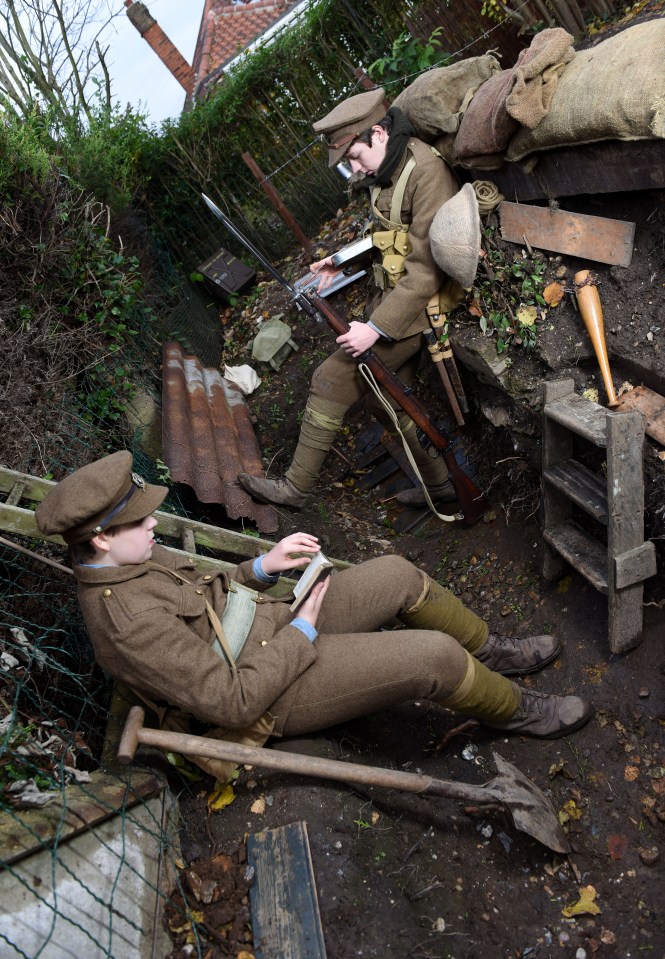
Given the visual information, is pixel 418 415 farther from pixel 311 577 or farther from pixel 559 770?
pixel 559 770

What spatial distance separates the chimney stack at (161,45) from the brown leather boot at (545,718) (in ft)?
71.2

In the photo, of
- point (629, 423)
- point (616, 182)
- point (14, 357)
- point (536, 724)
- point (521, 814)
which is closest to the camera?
point (521, 814)

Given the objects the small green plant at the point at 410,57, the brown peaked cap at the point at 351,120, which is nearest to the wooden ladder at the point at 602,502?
the brown peaked cap at the point at 351,120

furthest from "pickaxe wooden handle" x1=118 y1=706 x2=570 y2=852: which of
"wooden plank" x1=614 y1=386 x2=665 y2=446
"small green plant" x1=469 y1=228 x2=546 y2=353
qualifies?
"small green plant" x1=469 y1=228 x2=546 y2=353

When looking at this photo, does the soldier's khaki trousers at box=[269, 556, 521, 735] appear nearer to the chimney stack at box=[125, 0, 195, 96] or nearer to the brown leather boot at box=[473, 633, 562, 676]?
the brown leather boot at box=[473, 633, 562, 676]

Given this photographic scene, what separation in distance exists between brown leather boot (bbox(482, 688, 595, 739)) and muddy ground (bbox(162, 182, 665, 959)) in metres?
0.08

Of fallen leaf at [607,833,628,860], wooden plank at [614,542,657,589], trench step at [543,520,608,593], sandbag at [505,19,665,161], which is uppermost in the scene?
sandbag at [505,19,665,161]

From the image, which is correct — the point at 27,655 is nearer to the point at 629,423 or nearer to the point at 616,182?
the point at 629,423


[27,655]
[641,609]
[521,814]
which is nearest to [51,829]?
[27,655]

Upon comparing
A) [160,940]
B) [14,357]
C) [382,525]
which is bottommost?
[382,525]

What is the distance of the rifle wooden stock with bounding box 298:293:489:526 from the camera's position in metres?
4.73

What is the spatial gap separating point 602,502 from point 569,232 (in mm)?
1578

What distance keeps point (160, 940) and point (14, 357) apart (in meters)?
3.58

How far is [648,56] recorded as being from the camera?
3.22m
